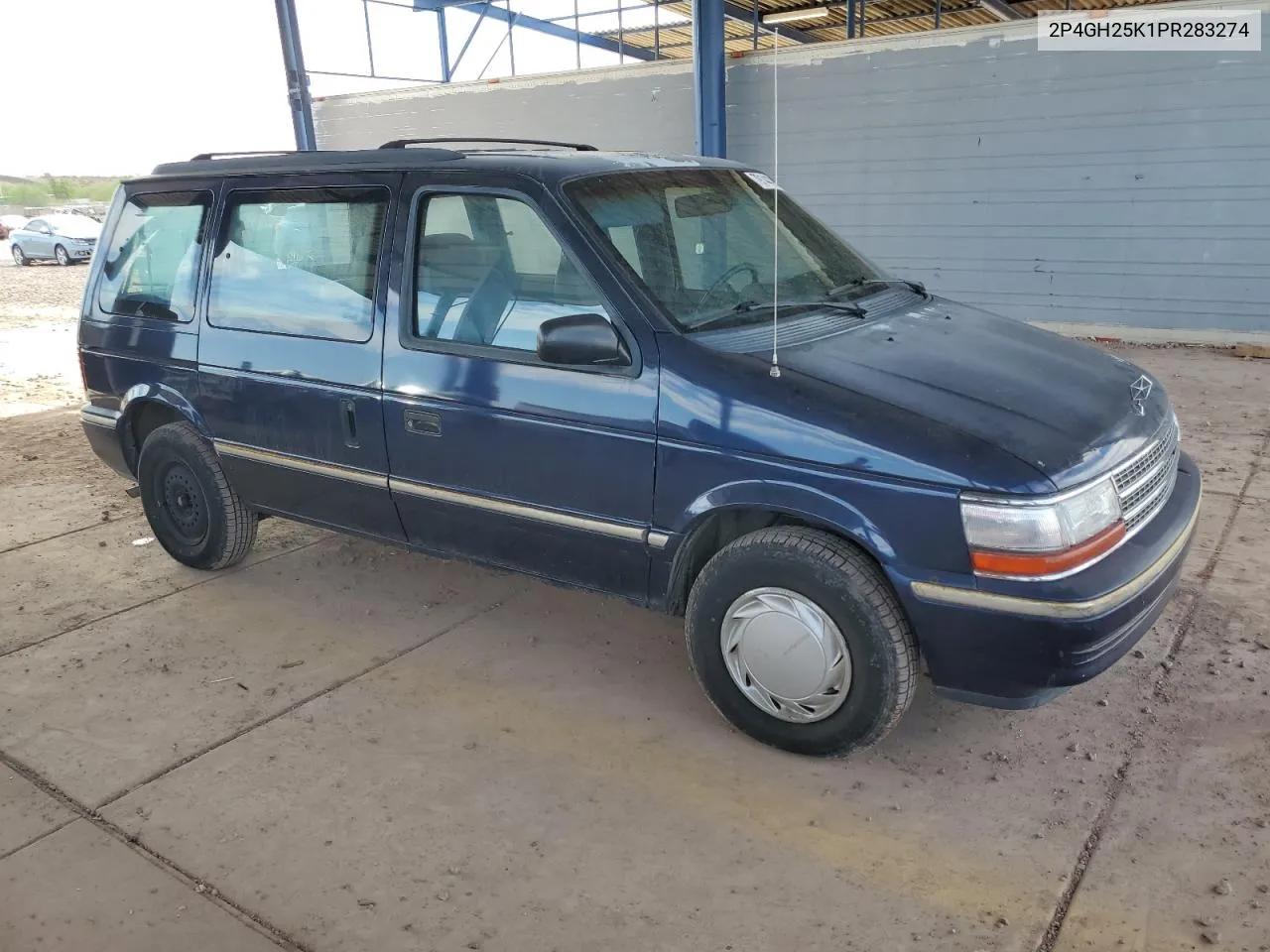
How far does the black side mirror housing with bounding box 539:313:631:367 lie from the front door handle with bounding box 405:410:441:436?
2.26 feet

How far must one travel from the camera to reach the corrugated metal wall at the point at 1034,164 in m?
9.24

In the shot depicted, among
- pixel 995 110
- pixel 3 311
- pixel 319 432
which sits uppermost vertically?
pixel 995 110

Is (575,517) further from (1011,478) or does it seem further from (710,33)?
(710,33)

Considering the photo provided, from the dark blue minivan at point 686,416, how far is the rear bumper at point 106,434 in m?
0.50

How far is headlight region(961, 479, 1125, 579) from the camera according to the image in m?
2.69

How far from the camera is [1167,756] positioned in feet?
10.3

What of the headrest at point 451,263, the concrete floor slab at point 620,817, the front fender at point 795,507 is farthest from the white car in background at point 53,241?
the front fender at point 795,507

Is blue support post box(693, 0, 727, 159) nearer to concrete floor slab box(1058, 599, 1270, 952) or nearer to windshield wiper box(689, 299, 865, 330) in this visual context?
windshield wiper box(689, 299, 865, 330)

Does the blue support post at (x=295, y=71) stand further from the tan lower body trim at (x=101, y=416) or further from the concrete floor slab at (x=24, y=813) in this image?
the concrete floor slab at (x=24, y=813)

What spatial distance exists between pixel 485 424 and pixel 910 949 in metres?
2.15

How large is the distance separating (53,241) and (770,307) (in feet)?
86.9

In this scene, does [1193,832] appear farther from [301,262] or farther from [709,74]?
[709,74]

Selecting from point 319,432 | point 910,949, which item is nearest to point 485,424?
point 319,432

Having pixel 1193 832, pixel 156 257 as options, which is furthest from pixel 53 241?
pixel 1193 832
